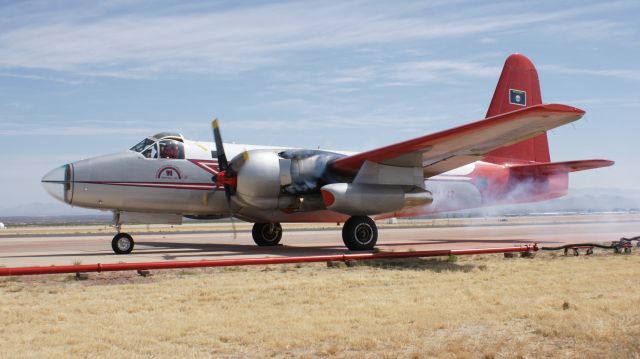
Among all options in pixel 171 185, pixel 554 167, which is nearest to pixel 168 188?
pixel 171 185

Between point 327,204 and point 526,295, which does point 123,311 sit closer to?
point 526,295

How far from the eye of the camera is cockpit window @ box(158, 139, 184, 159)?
69.6ft

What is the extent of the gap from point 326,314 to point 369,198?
403 inches

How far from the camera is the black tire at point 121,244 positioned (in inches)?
786

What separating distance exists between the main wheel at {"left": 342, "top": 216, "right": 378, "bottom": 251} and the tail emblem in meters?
11.3

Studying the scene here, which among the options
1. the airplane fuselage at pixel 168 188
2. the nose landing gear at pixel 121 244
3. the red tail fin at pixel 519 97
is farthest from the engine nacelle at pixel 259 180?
the red tail fin at pixel 519 97

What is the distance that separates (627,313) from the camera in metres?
9.73

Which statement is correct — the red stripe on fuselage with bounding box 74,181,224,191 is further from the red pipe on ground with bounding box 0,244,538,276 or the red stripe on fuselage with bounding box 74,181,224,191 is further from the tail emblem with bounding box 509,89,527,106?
the tail emblem with bounding box 509,89,527,106

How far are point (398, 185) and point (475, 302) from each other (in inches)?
401

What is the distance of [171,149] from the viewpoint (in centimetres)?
2136

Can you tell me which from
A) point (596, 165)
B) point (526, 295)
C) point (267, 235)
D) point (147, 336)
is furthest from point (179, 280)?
point (596, 165)

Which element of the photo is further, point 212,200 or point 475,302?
point 212,200

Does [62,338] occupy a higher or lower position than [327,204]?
lower

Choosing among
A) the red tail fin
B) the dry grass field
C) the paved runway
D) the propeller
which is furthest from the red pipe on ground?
the red tail fin
